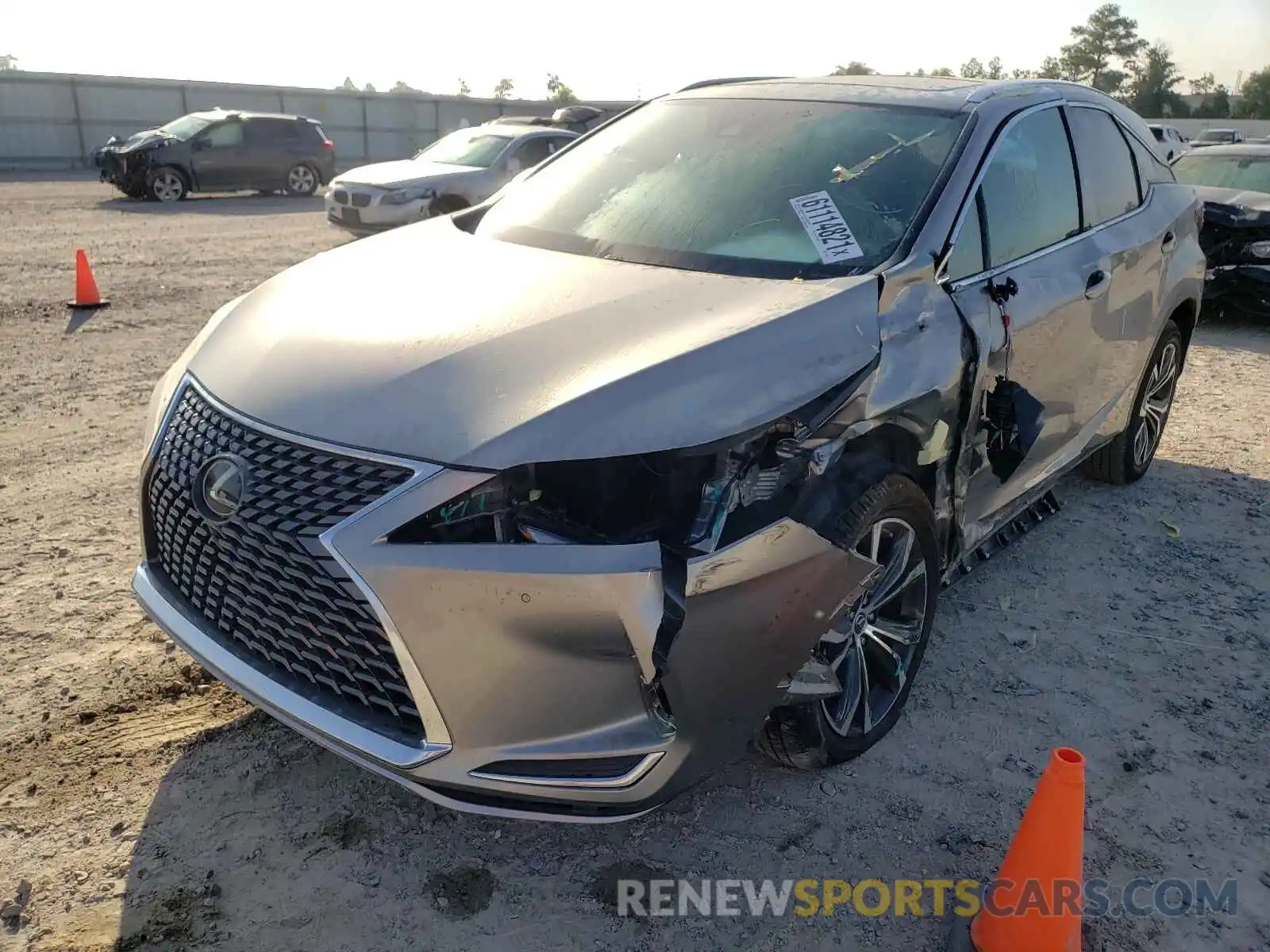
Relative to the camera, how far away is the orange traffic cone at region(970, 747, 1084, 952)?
2.27 meters

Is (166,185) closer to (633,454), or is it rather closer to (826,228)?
(826,228)

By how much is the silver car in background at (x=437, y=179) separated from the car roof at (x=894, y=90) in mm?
8772

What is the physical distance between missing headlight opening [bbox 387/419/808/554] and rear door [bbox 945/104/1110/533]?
1030 mm

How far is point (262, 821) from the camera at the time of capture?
8.92 feet

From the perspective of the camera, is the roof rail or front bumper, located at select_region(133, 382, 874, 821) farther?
the roof rail

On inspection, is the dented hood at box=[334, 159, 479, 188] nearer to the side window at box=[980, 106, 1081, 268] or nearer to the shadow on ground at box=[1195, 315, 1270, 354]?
the shadow on ground at box=[1195, 315, 1270, 354]

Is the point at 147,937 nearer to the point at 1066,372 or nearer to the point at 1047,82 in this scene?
the point at 1066,372

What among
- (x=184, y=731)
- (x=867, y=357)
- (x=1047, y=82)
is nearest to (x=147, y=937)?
(x=184, y=731)

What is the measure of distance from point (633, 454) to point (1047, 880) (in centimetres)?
135

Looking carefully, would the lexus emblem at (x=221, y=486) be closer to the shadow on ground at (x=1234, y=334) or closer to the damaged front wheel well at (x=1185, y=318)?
the damaged front wheel well at (x=1185, y=318)

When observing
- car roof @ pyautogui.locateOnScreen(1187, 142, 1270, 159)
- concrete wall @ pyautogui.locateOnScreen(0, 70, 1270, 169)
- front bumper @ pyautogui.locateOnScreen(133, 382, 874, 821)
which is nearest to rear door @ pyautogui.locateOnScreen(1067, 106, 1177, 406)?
front bumper @ pyautogui.locateOnScreen(133, 382, 874, 821)

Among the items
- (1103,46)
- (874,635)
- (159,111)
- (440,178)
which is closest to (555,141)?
(440,178)

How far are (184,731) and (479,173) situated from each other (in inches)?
432

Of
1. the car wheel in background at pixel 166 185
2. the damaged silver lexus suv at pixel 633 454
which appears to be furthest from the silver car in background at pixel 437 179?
the damaged silver lexus suv at pixel 633 454
